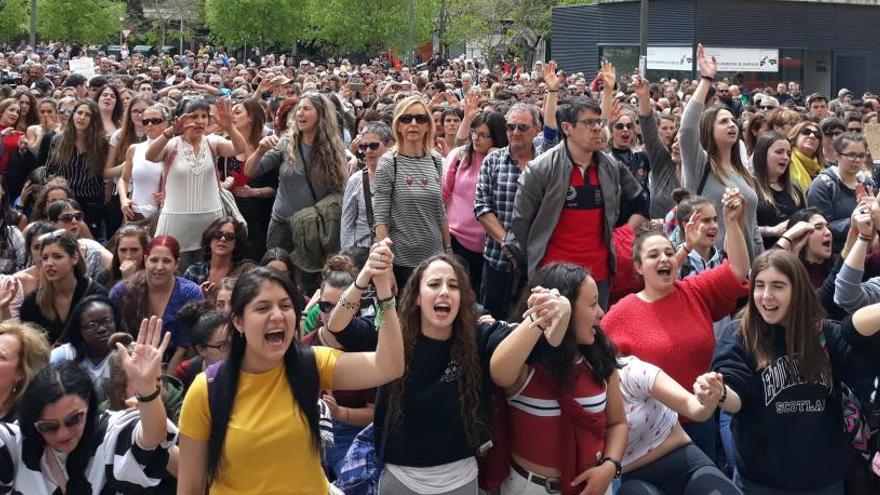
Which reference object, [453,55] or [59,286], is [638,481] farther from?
[453,55]

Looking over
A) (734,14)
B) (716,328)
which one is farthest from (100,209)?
(734,14)

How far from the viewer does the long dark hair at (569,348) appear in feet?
16.4

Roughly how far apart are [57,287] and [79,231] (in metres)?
1.45

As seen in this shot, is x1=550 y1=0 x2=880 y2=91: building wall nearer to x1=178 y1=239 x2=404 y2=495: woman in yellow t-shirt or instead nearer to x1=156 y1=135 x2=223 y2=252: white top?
x1=156 y1=135 x2=223 y2=252: white top

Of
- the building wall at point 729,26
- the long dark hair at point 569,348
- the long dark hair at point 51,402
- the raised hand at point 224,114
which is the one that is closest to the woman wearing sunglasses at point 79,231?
the raised hand at point 224,114

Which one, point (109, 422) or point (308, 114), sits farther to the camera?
point (308, 114)

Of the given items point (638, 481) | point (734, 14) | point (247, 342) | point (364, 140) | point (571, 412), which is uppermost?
point (734, 14)

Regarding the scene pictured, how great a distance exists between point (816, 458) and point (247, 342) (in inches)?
105

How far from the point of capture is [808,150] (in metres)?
9.82

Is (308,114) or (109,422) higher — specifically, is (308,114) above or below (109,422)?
above

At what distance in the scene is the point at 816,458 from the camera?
5.16m

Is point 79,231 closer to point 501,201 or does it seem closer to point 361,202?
→ point 361,202

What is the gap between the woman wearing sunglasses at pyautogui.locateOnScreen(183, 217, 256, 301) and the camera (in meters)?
7.83

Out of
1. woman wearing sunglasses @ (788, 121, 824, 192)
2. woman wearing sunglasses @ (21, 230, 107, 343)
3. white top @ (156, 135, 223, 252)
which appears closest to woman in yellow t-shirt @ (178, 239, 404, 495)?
woman wearing sunglasses @ (21, 230, 107, 343)
